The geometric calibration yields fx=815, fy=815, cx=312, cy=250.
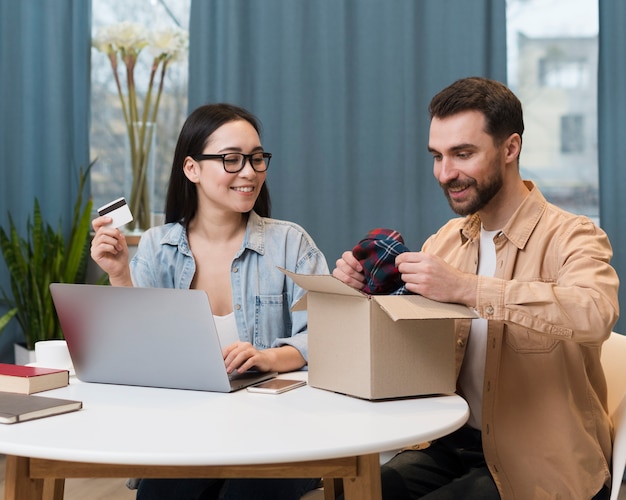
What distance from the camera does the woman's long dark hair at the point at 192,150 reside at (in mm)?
2100

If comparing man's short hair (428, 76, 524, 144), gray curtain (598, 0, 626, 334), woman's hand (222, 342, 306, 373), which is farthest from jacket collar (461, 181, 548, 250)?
gray curtain (598, 0, 626, 334)

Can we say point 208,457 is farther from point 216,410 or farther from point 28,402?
point 28,402

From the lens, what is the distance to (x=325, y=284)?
1481 mm

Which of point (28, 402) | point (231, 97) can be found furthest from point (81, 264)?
point (28, 402)

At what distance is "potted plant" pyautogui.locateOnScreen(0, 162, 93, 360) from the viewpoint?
341cm

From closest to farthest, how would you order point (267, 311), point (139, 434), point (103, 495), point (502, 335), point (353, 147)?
point (139, 434) < point (502, 335) < point (267, 311) < point (103, 495) < point (353, 147)

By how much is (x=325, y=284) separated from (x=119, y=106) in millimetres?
2554

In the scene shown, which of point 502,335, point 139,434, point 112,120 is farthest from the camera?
point 112,120

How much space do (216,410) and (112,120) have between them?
2632 millimetres

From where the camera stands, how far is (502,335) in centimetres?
173

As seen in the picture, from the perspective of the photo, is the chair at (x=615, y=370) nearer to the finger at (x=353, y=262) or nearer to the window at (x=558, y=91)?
the finger at (x=353, y=262)

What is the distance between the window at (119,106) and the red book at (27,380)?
2132mm

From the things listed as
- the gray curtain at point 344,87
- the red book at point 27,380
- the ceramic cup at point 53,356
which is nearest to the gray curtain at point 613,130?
the gray curtain at point 344,87

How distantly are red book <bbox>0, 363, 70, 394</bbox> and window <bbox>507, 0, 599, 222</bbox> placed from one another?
90.0 inches
